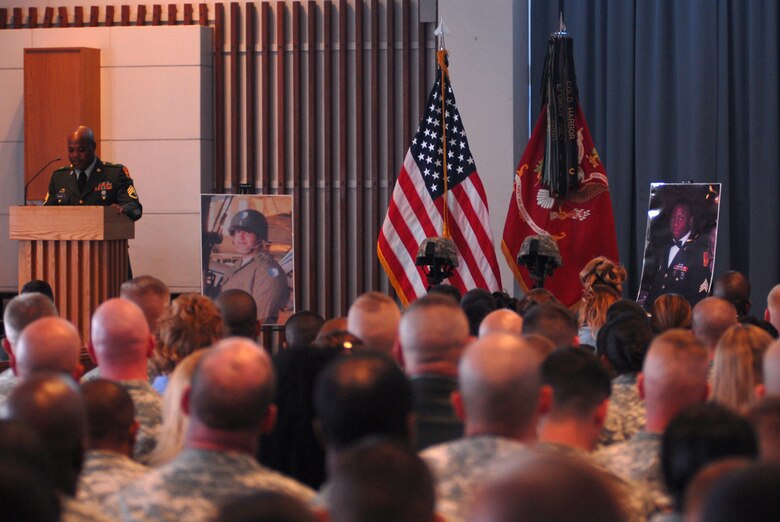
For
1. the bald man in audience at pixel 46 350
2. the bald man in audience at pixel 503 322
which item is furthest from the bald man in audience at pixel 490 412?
the bald man in audience at pixel 503 322

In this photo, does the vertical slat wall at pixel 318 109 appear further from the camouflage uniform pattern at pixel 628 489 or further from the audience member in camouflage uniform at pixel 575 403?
the camouflage uniform pattern at pixel 628 489

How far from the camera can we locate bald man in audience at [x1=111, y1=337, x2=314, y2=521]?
242cm

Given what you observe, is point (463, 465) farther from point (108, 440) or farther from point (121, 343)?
point (121, 343)

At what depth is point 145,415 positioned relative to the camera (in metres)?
3.68

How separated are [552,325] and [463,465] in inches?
77.7

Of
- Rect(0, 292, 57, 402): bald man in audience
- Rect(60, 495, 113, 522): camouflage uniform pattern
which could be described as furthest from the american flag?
Rect(60, 495, 113, 522): camouflage uniform pattern

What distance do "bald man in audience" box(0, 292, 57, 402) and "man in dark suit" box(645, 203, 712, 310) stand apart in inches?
209

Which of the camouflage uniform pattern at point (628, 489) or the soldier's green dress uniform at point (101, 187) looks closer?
the camouflage uniform pattern at point (628, 489)

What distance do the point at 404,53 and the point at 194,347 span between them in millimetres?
6877

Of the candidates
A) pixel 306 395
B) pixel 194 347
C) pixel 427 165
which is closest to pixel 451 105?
pixel 427 165

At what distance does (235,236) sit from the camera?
9.18m

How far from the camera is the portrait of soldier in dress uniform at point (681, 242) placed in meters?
8.73

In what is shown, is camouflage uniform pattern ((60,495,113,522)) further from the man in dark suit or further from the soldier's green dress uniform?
the man in dark suit

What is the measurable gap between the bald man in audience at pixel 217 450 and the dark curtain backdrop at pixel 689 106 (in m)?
7.84
